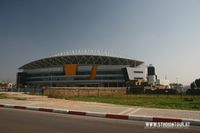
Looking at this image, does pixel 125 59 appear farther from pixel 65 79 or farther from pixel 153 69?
pixel 65 79

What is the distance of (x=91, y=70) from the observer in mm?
97812

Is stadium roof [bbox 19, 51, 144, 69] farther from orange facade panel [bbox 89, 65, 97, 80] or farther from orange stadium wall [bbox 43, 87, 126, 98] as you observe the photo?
orange stadium wall [bbox 43, 87, 126, 98]

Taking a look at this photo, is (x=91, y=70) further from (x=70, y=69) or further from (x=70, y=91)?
(x=70, y=91)

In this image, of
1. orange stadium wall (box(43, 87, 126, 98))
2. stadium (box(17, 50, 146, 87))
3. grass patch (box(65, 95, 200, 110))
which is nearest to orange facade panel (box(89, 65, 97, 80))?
stadium (box(17, 50, 146, 87))

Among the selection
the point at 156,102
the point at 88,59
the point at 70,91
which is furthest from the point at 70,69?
the point at 156,102

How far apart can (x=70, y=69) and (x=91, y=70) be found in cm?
881

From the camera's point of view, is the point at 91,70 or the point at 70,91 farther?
the point at 91,70

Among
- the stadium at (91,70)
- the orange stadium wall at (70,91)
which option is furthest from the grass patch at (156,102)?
the stadium at (91,70)

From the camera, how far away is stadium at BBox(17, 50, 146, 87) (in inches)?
3819

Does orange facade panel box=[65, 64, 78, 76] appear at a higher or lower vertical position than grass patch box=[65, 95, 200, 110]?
higher

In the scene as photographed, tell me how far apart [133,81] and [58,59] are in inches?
1350

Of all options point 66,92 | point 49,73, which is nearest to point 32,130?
point 66,92

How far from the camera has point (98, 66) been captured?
98000 mm

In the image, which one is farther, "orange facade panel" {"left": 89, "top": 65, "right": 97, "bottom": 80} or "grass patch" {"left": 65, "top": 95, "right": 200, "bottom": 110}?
"orange facade panel" {"left": 89, "top": 65, "right": 97, "bottom": 80}
